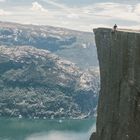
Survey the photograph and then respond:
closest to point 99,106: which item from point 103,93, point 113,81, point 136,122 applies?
point 103,93

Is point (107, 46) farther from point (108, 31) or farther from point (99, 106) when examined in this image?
point (99, 106)

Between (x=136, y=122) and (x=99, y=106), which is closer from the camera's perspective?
(x=136, y=122)

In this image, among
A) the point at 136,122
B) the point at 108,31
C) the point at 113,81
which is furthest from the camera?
the point at 108,31

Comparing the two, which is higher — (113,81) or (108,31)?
(108,31)

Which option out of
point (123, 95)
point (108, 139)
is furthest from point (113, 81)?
point (108, 139)

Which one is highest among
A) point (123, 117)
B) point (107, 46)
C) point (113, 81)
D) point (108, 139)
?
point (107, 46)

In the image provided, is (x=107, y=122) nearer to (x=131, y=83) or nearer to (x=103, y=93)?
(x=103, y=93)

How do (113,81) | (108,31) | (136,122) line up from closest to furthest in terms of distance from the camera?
(136,122), (113,81), (108,31)
